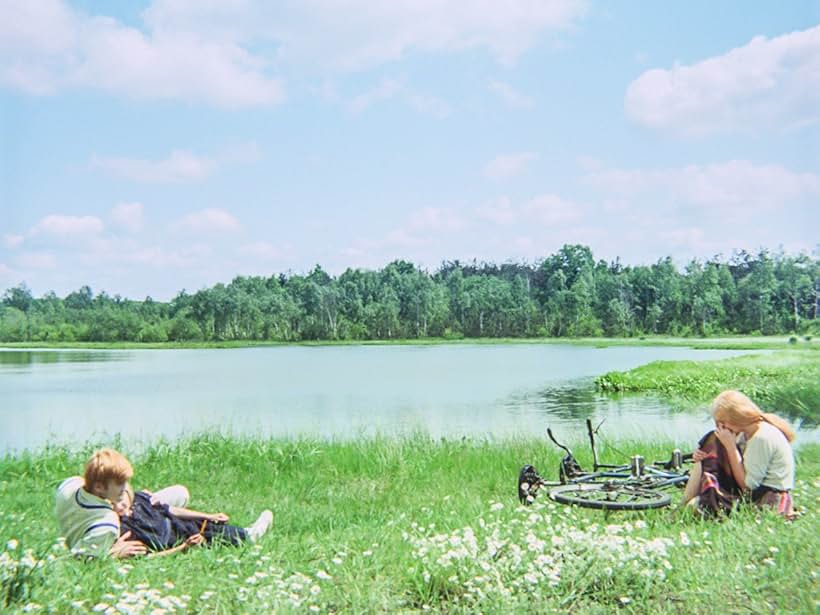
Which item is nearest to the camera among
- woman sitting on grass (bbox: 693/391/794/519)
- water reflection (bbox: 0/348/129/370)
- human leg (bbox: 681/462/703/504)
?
woman sitting on grass (bbox: 693/391/794/519)

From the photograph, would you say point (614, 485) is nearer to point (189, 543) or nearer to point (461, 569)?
point (461, 569)

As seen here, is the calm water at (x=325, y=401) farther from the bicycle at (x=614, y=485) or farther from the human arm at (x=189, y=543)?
the human arm at (x=189, y=543)

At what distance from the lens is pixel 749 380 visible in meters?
20.7

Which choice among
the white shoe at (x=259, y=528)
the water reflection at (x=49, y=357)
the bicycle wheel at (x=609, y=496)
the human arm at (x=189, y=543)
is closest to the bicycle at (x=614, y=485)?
the bicycle wheel at (x=609, y=496)

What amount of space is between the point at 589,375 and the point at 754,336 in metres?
8.77

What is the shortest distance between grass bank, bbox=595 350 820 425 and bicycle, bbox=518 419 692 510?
33.9 ft

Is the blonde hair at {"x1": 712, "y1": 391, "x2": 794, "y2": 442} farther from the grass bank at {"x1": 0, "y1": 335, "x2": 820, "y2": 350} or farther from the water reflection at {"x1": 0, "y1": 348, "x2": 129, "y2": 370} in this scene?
the water reflection at {"x1": 0, "y1": 348, "x2": 129, "y2": 370}

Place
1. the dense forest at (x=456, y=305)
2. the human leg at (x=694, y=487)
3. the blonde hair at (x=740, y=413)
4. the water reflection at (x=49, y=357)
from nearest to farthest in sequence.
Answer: the blonde hair at (x=740, y=413) → the human leg at (x=694, y=487) → the dense forest at (x=456, y=305) → the water reflection at (x=49, y=357)

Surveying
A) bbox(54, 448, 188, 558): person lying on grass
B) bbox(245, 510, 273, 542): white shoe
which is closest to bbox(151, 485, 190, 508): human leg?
bbox(245, 510, 273, 542): white shoe

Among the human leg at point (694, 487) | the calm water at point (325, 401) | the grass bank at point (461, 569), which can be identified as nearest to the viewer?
the grass bank at point (461, 569)

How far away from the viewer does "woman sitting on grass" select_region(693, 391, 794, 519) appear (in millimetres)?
5281

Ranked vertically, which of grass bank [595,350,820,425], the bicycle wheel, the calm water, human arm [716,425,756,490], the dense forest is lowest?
the calm water

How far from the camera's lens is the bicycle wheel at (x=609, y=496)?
5.48m

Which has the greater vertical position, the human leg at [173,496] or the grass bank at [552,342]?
the grass bank at [552,342]
